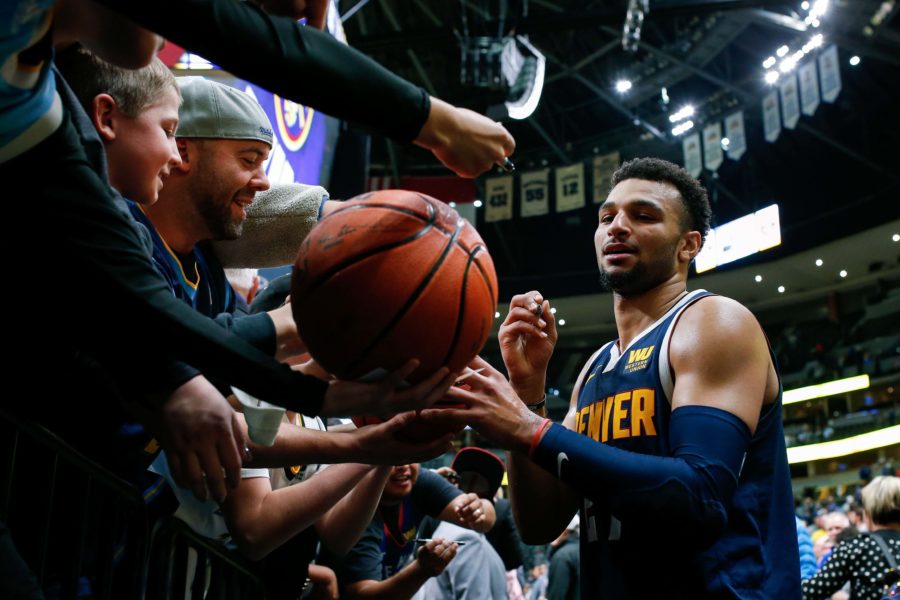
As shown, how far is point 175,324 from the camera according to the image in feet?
4.74

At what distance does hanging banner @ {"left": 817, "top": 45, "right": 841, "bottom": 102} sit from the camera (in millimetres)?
16172

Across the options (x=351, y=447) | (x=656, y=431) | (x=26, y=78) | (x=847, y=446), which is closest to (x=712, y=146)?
(x=847, y=446)

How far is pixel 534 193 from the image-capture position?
22.2 metres

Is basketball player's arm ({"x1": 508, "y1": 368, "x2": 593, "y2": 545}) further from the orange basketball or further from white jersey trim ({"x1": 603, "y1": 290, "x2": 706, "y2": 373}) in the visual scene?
the orange basketball

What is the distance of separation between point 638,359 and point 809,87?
1659cm

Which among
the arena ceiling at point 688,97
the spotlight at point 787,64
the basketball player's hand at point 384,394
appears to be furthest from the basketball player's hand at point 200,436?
the spotlight at point 787,64

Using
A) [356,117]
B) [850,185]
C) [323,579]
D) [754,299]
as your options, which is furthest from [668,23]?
[356,117]

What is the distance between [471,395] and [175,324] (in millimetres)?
926

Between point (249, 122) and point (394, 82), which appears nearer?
point (394, 82)

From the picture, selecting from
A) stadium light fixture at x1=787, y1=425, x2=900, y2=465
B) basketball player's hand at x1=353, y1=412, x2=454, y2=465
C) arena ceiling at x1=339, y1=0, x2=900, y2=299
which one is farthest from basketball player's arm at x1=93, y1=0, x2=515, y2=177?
stadium light fixture at x1=787, y1=425, x2=900, y2=465

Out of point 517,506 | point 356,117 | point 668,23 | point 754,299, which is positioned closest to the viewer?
point 356,117

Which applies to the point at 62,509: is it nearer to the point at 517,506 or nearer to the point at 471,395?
the point at 471,395

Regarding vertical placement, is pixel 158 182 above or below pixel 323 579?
above

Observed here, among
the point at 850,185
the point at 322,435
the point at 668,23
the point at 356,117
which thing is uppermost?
the point at 668,23
